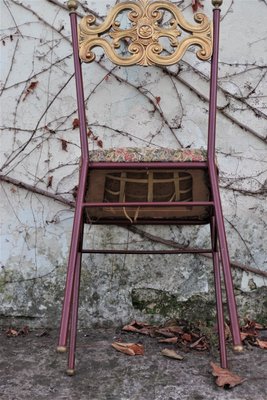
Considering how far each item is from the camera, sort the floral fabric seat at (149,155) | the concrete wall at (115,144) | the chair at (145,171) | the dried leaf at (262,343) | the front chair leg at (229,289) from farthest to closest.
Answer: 1. the concrete wall at (115,144)
2. the dried leaf at (262,343)
3. the chair at (145,171)
4. the floral fabric seat at (149,155)
5. the front chair leg at (229,289)

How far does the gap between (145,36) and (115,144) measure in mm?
610

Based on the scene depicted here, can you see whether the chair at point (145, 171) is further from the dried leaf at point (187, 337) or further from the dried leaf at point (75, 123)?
the dried leaf at point (75, 123)

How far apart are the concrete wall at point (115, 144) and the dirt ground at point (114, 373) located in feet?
0.75

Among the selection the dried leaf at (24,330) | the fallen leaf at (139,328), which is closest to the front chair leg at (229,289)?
the fallen leaf at (139,328)

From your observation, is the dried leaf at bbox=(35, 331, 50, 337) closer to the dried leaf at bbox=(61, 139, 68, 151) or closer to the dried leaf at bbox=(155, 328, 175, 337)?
the dried leaf at bbox=(155, 328, 175, 337)

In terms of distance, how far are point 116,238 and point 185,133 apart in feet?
1.75

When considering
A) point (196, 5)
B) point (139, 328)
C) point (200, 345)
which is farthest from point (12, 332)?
point (196, 5)

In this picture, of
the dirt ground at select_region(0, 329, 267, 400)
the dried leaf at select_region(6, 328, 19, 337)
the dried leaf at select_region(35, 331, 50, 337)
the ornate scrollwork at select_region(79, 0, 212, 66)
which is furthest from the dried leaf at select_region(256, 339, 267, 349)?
the ornate scrollwork at select_region(79, 0, 212, 66)

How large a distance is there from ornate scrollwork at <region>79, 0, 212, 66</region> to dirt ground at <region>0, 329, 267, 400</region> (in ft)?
3.35

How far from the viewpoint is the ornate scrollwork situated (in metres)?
1.81

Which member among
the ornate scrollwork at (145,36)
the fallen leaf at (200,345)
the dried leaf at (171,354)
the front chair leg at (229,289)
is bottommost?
the dried leaf at (171,354)

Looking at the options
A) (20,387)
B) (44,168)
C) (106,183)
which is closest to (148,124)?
(44,168)

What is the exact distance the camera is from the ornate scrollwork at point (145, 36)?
1.81m

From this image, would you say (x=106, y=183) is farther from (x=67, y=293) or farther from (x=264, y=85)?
(x=264, y=85)
